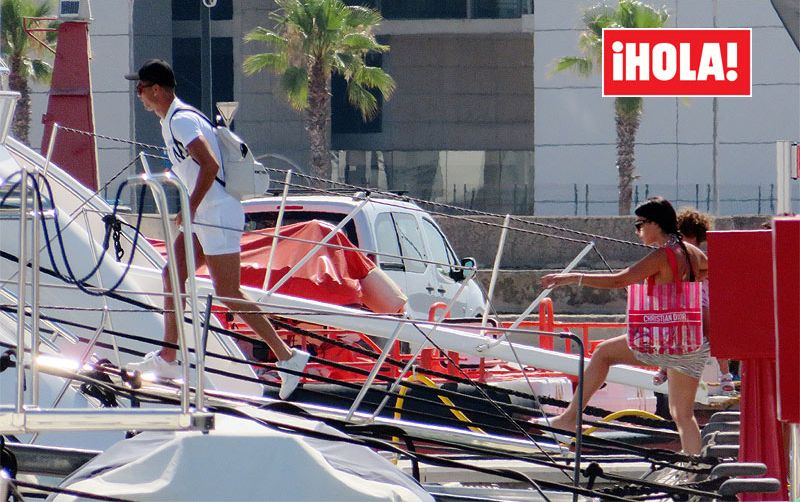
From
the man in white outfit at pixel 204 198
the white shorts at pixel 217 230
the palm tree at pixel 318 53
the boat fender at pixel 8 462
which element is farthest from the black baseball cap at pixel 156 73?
the palm tree at pixel 318 53

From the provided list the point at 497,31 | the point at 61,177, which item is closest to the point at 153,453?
the point at 61,177

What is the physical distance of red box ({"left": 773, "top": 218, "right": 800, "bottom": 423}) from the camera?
468 cm

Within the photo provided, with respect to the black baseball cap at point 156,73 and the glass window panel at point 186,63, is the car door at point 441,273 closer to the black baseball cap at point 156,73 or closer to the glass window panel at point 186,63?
the black baseball cap at point 156,73

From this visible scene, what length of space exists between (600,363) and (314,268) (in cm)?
309

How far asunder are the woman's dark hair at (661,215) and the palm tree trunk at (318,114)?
28.2m

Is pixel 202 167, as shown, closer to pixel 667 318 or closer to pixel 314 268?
pixel 667 318

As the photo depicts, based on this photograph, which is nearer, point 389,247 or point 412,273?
point 389,247

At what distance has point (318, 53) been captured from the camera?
34.0 metres

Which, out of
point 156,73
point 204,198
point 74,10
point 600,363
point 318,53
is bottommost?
point 600,363

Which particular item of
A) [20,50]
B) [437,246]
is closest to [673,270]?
[437,246]

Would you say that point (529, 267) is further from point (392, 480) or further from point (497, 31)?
point (497, 31)

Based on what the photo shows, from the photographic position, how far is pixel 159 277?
25.3 ft

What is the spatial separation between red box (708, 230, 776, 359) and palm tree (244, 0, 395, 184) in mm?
28875

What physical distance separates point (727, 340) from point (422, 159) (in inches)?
1531
